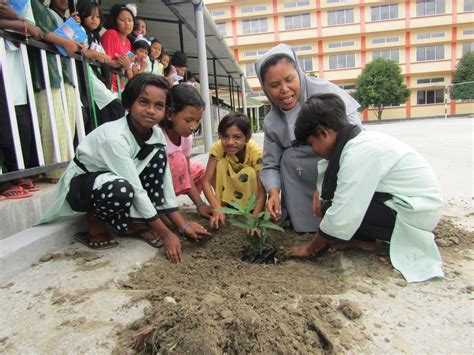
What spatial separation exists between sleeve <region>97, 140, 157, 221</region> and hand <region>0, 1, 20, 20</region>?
3.39ft

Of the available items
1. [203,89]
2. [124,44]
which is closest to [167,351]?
[124,44]

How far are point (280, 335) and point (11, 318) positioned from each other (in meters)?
1.02

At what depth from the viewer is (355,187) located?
64.8 inches

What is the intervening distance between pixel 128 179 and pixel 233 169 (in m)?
1.10

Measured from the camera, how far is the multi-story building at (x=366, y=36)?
33000 millimetres

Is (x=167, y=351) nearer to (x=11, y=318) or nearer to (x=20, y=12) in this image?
(x=11, y=318)

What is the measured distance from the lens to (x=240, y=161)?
293cm

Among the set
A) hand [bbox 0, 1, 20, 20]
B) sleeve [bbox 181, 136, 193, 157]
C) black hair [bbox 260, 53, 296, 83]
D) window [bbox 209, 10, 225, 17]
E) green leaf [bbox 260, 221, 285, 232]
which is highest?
window [bbox 209, 10, 225, 17]

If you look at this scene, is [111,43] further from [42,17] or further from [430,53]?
[430,53]

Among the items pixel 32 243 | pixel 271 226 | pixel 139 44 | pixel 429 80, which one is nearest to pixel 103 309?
pixel 32 243

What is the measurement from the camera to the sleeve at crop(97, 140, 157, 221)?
1.94 meters

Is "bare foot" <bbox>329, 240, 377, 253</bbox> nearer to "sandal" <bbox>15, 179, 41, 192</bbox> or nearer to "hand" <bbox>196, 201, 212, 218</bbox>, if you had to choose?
"hand" <bbox>196, 201, 212, 218</bbox>

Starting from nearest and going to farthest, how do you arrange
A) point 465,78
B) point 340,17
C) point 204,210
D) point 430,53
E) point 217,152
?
1. point 204,210
2. point 217,152
3. point 465,78
4. point 430,53
5. point 340,17

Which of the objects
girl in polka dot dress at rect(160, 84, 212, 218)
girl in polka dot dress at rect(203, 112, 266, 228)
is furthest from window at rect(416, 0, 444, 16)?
girl in polka dot dress at rect(160, 84, 212, 218)
